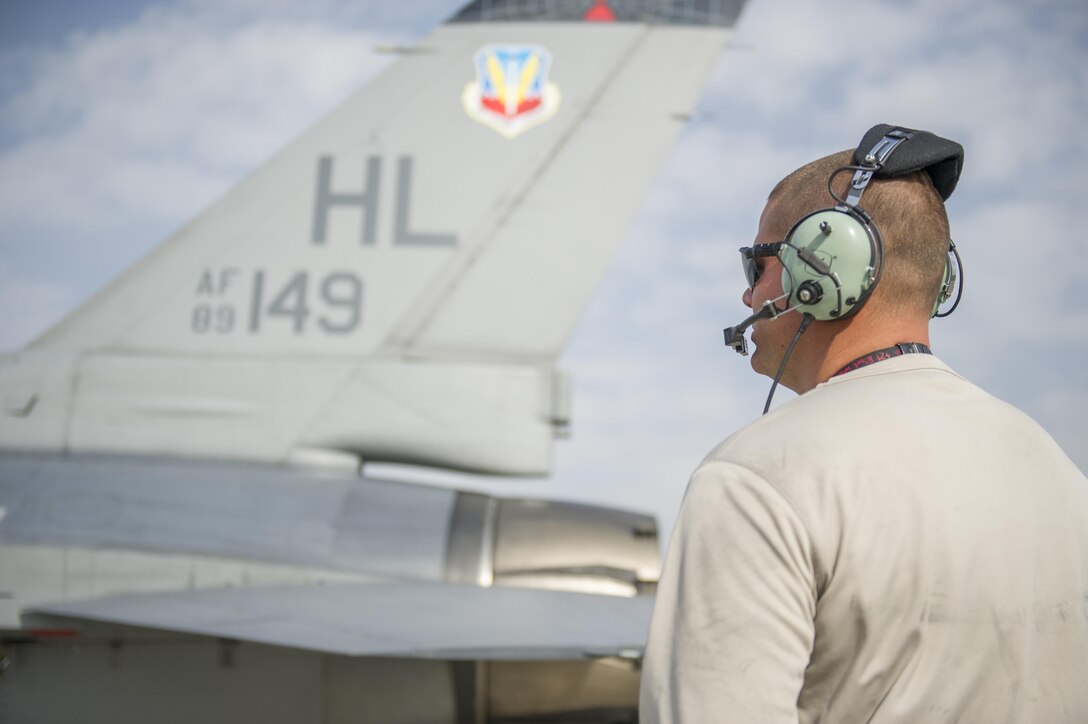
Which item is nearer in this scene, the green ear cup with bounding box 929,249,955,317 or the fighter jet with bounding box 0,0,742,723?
the green ear cup with bounding box 929,249,955,317

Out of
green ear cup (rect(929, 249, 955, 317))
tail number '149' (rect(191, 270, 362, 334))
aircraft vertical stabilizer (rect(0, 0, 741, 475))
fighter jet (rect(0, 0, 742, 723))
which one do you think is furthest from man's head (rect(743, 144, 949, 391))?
tail number '149' (rect(191, 270, 362, 334))

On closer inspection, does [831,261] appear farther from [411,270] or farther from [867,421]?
[411,270]

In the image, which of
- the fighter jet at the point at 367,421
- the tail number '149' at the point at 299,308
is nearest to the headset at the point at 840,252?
the fighter jet at the point at 367,421

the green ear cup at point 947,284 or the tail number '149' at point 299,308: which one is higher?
the tail number '149' at point 299,308

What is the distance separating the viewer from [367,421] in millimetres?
3680

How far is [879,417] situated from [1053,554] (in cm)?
19

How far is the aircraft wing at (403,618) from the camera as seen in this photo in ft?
9.05

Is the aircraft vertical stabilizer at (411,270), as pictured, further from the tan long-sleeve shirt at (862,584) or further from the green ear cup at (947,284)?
the tan long-sleeve shirt at (862,584)

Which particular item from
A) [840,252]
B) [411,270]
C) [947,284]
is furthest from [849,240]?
[411,270]

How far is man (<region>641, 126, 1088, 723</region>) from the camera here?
0.77 meters

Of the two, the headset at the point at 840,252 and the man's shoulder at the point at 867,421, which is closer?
the man's shoulder at the point at 867,421

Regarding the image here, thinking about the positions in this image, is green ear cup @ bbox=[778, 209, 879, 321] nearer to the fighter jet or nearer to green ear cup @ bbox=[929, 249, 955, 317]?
green ear cup @ bbox=[929, 249, 955, 317]

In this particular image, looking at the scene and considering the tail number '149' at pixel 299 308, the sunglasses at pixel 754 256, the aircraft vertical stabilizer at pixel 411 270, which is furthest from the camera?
the tail number '149' at pixel 299 308

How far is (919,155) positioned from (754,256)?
186 mm
